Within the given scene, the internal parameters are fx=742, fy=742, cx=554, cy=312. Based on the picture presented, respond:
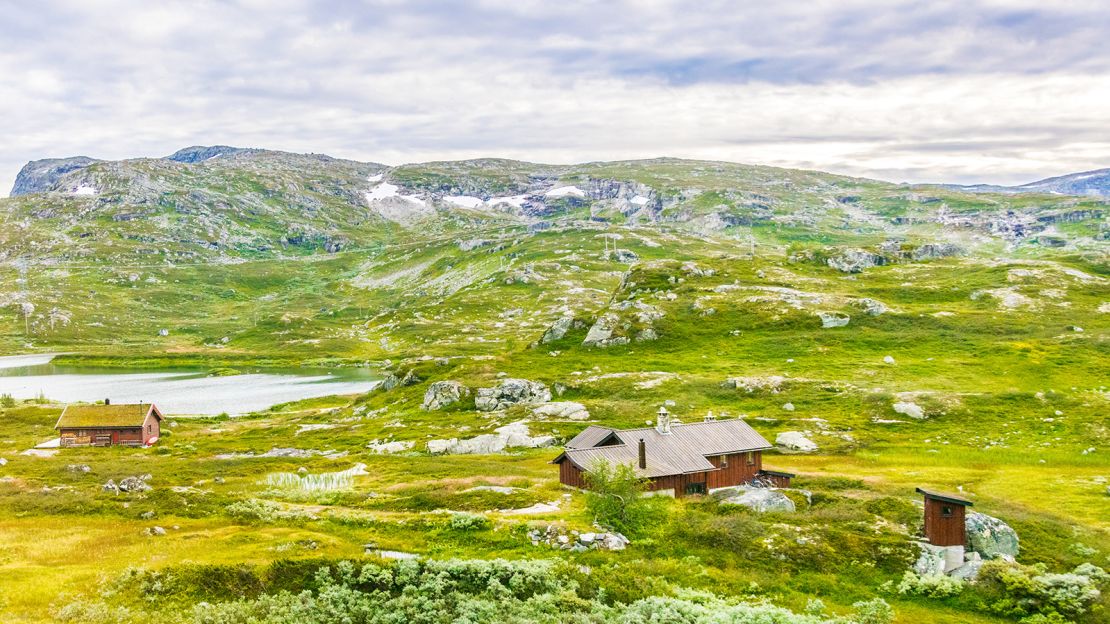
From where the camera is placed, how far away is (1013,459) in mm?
73688

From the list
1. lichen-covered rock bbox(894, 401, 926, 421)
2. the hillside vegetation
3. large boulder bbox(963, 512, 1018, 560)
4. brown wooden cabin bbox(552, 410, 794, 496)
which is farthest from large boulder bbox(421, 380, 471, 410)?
large boulder bbox(963, 512, 1018, 560)

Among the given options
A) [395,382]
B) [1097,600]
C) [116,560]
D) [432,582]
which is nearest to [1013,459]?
[1097,600]

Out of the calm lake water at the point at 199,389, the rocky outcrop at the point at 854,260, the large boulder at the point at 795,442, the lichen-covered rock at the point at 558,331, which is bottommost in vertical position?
the calm lake water at the point at 199,389

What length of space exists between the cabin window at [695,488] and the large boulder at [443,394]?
210ft

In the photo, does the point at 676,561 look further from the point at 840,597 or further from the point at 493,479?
the point at 493,479

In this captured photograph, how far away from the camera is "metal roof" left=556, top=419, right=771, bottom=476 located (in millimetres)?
58906

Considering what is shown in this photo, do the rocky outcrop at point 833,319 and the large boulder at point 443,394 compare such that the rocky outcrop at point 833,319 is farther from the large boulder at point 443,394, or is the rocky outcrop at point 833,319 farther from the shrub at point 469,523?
the shrub at point 469,523

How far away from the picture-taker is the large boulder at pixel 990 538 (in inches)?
1623

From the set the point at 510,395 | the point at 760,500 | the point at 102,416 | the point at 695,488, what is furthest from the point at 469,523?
the point at 102,416

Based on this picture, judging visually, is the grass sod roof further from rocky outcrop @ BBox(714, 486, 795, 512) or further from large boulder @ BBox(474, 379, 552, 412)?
rocky outcrop @ BBox(714, 486, 795, 512)

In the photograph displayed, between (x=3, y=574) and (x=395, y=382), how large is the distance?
103 m

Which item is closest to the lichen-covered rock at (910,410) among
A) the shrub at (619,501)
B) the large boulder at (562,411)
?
the large boulder at (562,411)

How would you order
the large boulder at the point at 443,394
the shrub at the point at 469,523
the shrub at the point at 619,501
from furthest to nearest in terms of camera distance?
1. the large boulder at the point at 443,394
2. the shrub at the point at 469,523
3. the shrub at the point at 619,501

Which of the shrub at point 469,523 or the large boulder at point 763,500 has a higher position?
the shrub at point 469,523
